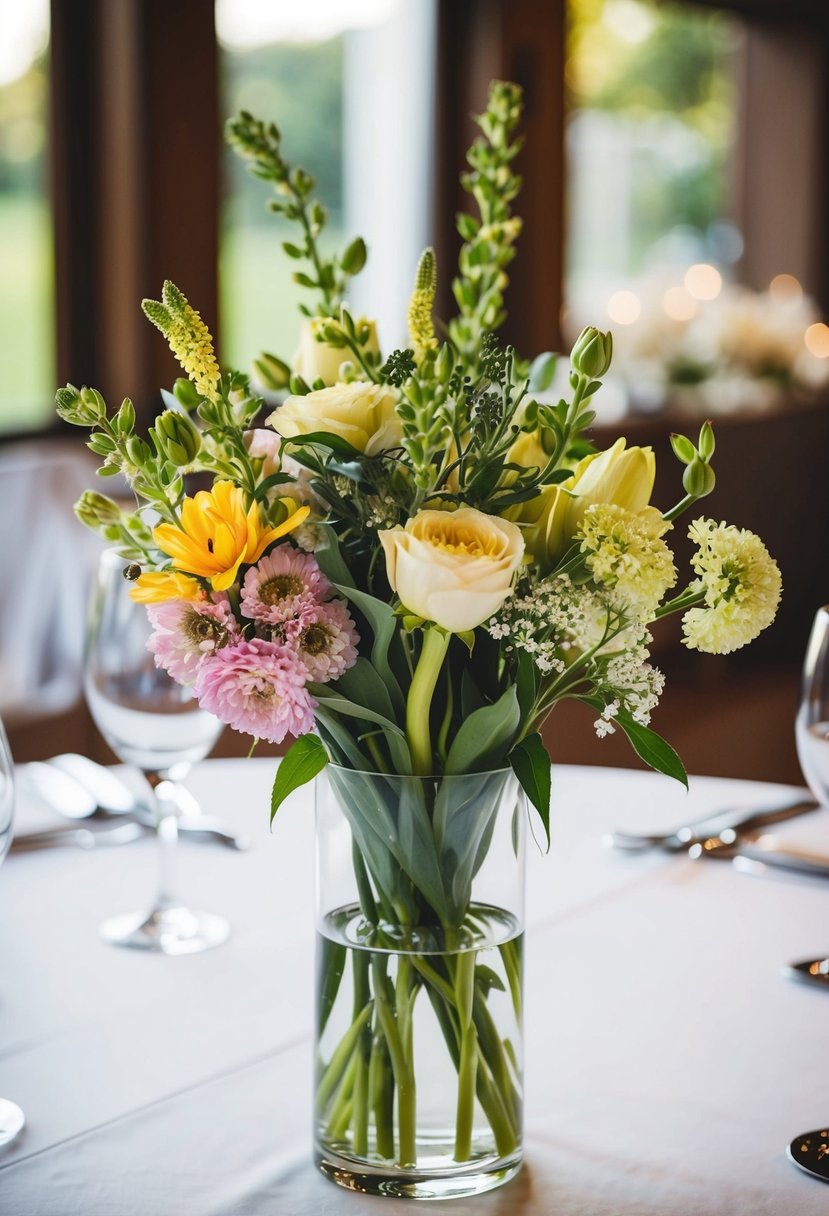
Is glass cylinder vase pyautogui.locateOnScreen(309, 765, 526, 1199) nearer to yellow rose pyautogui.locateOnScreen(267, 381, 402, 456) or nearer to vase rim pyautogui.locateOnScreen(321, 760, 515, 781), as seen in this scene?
vase rim pyautogui.locateOnScreen(321, 760, 515, 781)

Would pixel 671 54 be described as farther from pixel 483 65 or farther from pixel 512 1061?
pixel 512 1061

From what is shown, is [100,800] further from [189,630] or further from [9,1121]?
[189,630]

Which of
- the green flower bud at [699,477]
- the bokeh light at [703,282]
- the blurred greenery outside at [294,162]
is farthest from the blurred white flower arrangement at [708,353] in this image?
the green flower bud at [699,477]

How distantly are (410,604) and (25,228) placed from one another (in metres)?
3.14

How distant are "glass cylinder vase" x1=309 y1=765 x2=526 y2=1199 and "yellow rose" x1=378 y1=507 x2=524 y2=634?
11 cm

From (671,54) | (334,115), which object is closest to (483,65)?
(334,115)

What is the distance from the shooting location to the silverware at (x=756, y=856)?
3.75 ft

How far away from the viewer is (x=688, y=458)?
74cm

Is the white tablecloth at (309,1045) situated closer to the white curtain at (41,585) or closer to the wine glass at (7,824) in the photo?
the wine glass at (7,824)

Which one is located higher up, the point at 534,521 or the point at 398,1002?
the point at 534,521

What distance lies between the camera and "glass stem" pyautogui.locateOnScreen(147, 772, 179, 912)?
41.7 inches

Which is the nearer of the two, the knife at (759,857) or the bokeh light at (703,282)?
the knife at (759,857)

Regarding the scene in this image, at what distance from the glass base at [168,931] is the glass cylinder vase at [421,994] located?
30 cm

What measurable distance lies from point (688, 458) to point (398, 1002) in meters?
0.30
